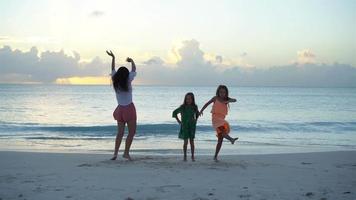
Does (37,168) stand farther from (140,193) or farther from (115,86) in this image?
(140,193)

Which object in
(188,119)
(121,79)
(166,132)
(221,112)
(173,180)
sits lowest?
(166,132)

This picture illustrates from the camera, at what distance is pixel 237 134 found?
66.8 feet

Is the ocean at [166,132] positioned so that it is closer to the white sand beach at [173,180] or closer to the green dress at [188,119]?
the green dress at [188,119]

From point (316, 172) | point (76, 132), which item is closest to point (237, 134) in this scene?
point (76, 132)

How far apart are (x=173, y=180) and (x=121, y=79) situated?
2.47 meters

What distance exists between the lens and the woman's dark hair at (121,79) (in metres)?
7.83

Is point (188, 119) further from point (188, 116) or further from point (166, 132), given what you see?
point (166, 132)

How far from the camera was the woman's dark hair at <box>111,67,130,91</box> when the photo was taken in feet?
25.7

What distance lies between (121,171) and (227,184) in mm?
1906

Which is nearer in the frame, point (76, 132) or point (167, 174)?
point (167, 174)

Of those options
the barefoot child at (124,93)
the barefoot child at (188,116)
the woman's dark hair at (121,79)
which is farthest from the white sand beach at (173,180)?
the woman's dark hair at (121,79)

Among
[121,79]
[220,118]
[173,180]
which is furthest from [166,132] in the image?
[173,180]

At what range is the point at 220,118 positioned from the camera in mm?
8422

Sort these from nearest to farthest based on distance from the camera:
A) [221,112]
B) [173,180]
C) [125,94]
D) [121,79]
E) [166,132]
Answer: [173,180] → [121,79] → [125,94] → [221,112] → [166,132]
